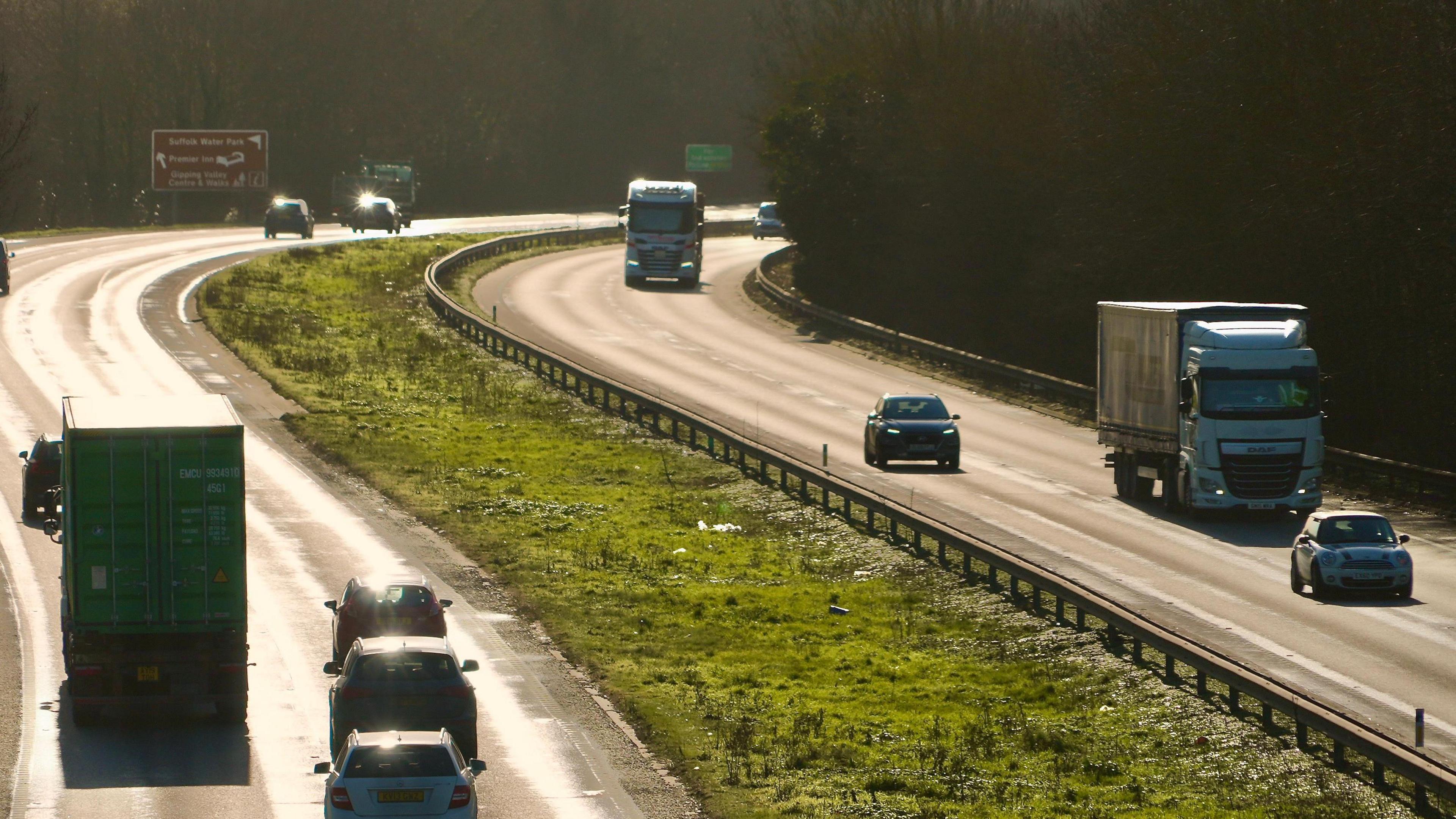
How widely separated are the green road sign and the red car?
132280 mm

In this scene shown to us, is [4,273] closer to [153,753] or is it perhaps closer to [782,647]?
[782,647]

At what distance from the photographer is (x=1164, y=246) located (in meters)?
53.9

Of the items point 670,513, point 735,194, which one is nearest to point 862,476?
point 670,513

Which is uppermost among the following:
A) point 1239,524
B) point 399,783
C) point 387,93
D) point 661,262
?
point 387,93

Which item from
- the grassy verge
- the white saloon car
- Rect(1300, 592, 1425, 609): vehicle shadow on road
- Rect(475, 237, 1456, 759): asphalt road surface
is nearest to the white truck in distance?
Rect(475, 237, 1456, 759): asphalt road surface

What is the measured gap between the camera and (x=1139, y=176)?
179 feet

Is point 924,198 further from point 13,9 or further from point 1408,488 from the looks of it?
point 13,9

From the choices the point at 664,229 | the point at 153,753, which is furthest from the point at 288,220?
the point at 153,753

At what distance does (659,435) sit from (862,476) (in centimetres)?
910

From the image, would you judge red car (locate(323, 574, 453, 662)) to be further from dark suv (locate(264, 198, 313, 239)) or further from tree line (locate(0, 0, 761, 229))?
dark suv (locate(264, 198, 313, 239))

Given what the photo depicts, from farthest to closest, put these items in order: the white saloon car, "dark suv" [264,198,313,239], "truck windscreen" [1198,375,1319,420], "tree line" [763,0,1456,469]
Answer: "dark suv" [264,198,313,239]
"tree line" [763,0,1456,469]
"truck windscreen" [1198,375,1319,420]
the white saloon car

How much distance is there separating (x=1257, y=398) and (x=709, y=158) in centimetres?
12578

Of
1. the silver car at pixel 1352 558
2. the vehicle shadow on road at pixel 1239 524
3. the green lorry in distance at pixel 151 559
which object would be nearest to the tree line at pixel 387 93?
the vehicle shadow on road at pixel 1239 524

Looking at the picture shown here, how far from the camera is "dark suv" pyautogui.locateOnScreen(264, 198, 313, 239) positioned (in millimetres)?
95688
